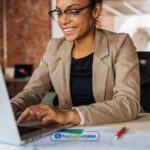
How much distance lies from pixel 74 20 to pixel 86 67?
21 centimetres

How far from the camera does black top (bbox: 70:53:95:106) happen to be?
1.46m

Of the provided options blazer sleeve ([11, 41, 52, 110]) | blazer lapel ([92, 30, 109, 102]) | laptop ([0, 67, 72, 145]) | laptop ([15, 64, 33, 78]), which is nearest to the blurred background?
laptop ([15, 64, 33, 78])

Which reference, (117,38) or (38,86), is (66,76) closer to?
(38,86)

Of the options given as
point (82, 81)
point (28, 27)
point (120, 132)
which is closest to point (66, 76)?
point (82, 81)

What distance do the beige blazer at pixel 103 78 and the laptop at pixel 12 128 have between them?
18 cm

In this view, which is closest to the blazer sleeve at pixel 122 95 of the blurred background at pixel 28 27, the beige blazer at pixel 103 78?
the beige blazer at pixel 103 78

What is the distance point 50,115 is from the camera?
103cm

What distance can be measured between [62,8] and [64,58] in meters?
0.23

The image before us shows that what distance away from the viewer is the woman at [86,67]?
4.27 feet

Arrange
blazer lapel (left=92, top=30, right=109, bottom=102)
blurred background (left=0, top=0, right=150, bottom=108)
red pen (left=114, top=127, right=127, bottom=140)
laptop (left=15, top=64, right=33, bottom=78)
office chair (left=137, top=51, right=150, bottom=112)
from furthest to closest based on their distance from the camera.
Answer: blurred background (left=0, top=0, right=150, bottom=108) → laptop (left=15, top=64, right=33, bottom=78) → office chair (left=137, top=51, right=150, bottom=112) → blazer lapel (left=92, top=30, right=109, bottom=102) → red pen (left=114, top=127, right=127, bottom=140)

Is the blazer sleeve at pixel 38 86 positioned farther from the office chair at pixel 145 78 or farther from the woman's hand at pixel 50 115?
the office chair at pixel 145 78

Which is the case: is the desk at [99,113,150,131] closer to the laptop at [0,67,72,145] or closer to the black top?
the laptop at [0,67,72,145]

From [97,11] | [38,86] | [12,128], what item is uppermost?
[97,11]

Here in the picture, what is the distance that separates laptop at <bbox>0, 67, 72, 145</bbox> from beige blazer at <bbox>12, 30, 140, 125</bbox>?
0.58ft
